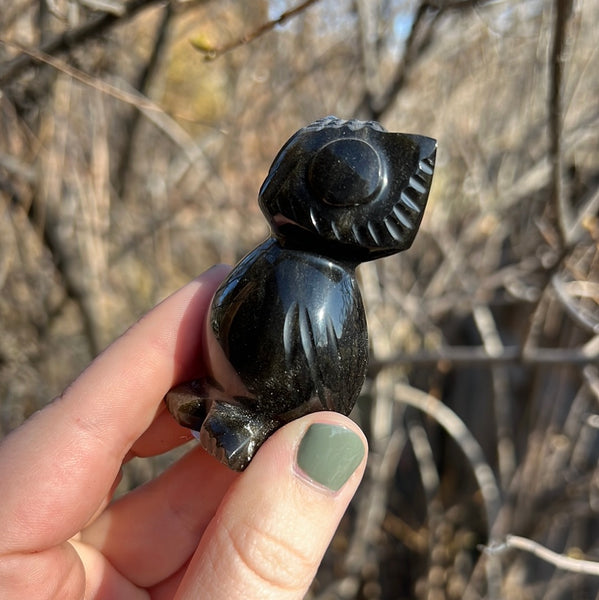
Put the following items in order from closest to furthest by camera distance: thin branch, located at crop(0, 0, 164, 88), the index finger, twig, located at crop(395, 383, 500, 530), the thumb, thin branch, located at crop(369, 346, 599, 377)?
the thumb < the index finger < thin branch, located at crop(0, 0, 164, 88) < thin branch, located at crop(369, 346, 599, 377) < twig, located at crop(395, 383, 500, 530)

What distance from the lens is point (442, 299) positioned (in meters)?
1.97

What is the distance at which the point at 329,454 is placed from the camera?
772 millimetres

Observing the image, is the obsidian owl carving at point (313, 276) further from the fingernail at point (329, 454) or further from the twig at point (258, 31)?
the twig at point (258, 31)

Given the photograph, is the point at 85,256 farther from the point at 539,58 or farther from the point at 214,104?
the point at 214,104

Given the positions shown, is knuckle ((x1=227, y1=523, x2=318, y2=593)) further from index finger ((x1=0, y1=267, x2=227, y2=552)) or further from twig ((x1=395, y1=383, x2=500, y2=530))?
twig ((x1=395, y1=383, x2=500, y2=530))

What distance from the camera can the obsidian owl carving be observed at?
0.76 meters

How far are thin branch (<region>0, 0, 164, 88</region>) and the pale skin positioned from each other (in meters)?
0.50

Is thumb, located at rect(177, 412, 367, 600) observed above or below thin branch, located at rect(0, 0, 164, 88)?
below

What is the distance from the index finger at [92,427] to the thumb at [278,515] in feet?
0.87

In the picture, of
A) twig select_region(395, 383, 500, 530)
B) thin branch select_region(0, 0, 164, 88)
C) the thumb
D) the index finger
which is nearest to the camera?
the thumb

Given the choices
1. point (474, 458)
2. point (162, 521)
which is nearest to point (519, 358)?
point (474, 458)

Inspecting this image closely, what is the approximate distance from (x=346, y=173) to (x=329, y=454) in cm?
37

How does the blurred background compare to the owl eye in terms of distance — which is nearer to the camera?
the owl eye

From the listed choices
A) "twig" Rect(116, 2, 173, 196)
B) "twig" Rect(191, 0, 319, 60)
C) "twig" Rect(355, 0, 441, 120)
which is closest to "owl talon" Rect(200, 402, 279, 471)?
"twig" Rect(191, 0, 319, 60)
